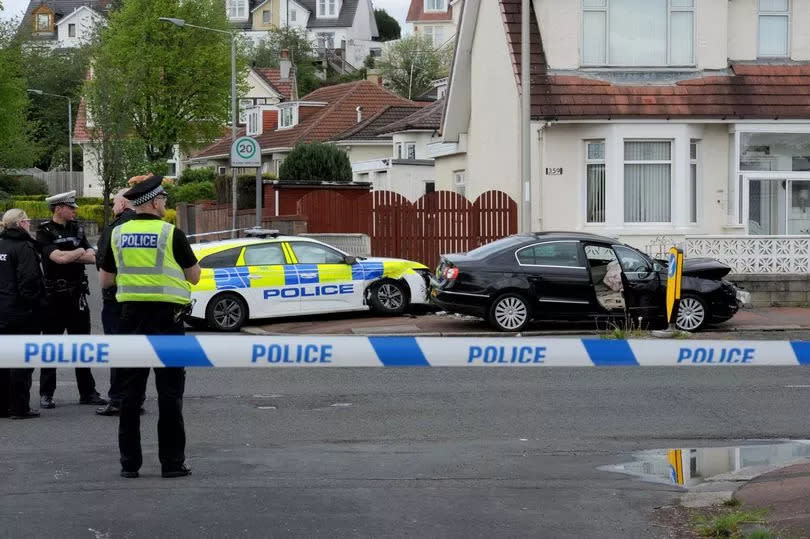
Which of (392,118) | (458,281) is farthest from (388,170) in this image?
(458,281)

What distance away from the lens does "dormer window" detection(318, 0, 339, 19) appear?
399ft

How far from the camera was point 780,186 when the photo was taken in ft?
85.0

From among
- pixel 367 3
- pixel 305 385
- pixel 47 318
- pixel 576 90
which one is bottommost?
pixel 305 385

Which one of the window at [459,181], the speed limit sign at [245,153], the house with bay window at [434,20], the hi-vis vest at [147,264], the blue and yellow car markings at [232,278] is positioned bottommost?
the blue and yellow car markings at [232,278]

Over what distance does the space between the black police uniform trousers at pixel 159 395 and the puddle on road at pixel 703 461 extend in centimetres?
294

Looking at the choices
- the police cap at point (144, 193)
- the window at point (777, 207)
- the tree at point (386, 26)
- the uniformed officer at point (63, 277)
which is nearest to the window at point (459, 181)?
the window at point (777, 207)

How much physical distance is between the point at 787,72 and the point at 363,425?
1734cm

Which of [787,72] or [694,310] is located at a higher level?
[787,72]

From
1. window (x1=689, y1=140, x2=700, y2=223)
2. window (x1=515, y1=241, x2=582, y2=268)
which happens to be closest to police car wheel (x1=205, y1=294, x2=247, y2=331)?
window (x1=515, y1=241, x2=582, y2=268)

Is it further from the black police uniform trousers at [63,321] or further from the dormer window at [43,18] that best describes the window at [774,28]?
the dormer window at [43,18]

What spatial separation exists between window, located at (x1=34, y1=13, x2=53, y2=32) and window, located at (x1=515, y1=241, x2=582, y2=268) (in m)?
113

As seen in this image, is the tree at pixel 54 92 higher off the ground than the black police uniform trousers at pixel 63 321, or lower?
higher

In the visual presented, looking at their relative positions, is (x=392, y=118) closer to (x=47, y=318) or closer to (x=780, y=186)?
(x=780, y=186)

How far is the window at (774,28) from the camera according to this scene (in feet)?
84.0
